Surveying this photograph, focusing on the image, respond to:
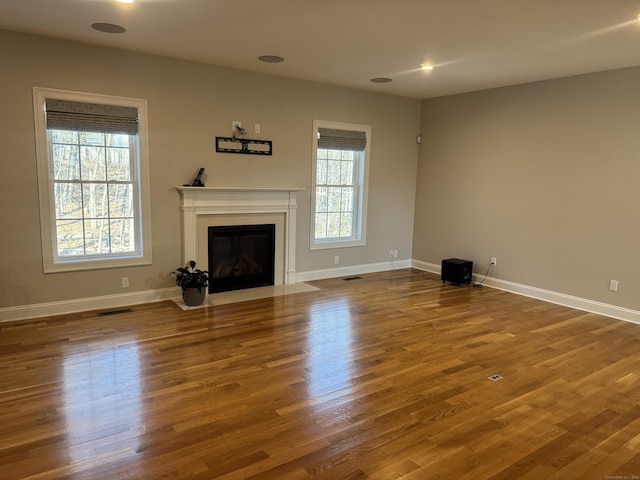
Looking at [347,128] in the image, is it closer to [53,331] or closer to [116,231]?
[116,231]

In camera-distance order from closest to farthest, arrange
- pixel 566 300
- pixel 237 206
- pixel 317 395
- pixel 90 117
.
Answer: pixel 317 395, pixel 90 117, pixel 566 300, pixel 237 206

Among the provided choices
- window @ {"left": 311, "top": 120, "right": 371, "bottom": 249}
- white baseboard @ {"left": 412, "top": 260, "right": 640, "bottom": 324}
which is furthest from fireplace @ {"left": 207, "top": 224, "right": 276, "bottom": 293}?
white baseboard @ {"left": 412, "top": 260, "right": 640, "bottom": 324}

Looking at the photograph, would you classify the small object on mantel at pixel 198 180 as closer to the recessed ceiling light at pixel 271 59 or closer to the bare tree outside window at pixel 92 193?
the bare tree outside window at pixel 92 193

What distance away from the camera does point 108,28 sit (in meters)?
3.64

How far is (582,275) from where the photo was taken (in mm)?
4848

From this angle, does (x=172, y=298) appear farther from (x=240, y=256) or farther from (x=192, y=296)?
(x=240, y=256)

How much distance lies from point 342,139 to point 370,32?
241 cm

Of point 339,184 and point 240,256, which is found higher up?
point 339,184

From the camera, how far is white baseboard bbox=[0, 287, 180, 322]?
409 centimetres

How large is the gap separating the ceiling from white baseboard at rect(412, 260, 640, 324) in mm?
2468

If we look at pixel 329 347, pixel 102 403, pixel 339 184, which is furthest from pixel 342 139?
pixel 102 403

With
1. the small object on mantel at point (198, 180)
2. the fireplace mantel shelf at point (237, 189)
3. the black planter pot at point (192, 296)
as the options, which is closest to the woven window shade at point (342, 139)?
the fireplace mantel shelf at point (237, 189)

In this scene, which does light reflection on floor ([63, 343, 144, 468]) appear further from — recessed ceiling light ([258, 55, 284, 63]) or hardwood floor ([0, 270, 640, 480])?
recessed ceiling light ([258, 55, 284, 63])

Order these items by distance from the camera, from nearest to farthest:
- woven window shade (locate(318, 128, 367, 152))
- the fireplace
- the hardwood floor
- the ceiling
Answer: the hardwood floor < the ceiling < the fireplace < woven window shade (locate(318, 128, 367, 152))
